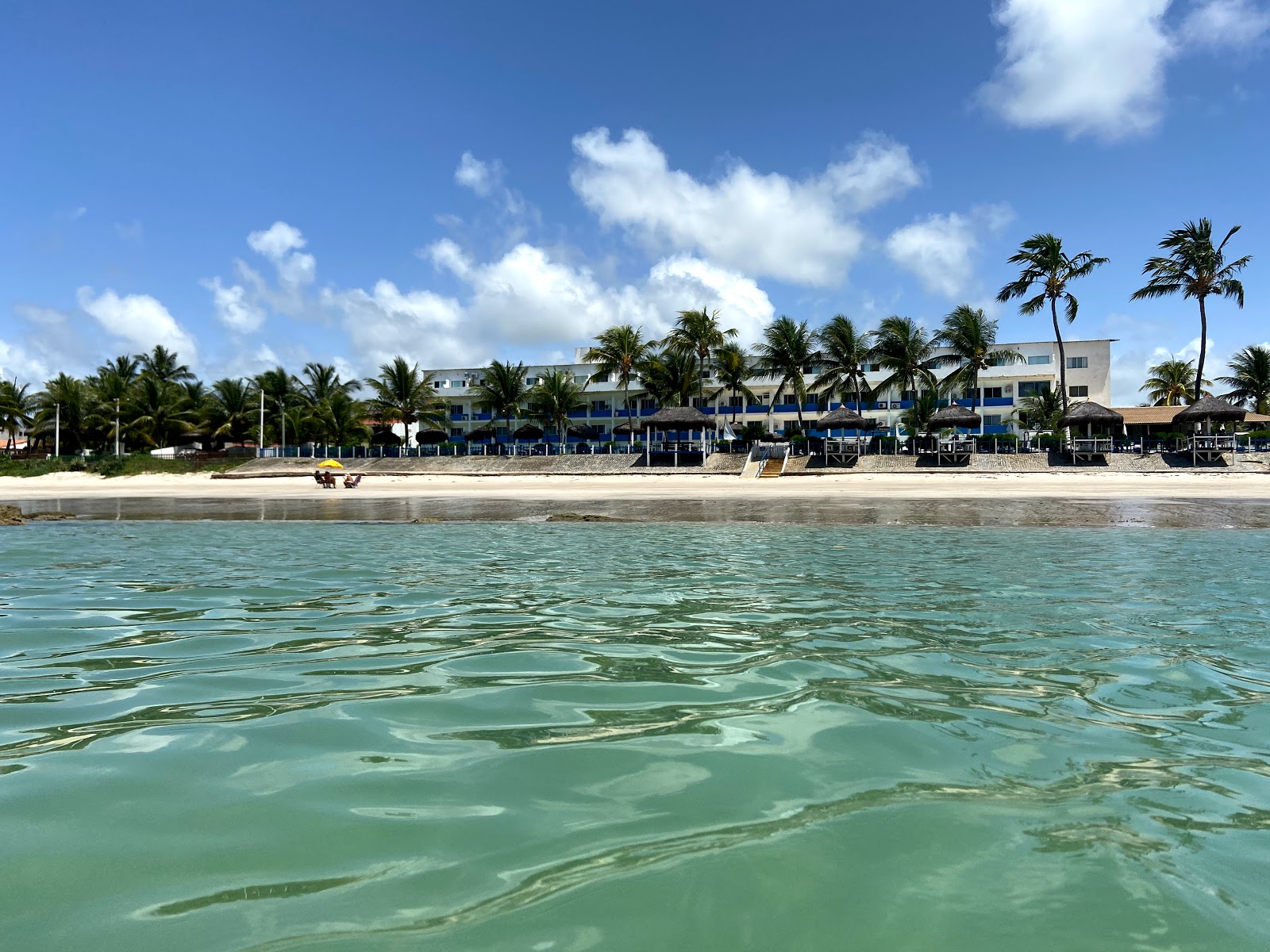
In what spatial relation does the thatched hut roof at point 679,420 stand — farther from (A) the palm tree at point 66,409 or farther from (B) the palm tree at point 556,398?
(A) the palm tree at point 66,409

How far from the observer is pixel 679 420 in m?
39.0

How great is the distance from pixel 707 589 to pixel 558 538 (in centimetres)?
585

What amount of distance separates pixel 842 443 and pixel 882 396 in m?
23.0

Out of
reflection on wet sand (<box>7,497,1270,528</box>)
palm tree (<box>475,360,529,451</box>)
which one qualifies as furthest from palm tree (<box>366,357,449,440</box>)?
reflection on wet sand (<box>7,497,1270,528</box>)

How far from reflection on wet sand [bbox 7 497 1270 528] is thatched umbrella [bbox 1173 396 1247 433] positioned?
16.0 meters

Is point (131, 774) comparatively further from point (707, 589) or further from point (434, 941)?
point (707, 589)

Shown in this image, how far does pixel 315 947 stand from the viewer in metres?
1.64

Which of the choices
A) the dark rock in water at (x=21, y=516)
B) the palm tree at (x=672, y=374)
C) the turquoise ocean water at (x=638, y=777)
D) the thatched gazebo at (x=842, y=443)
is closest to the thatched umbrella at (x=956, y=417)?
the thatched gazebo at (x=842, y=443)

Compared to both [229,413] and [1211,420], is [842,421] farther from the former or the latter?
[229,413]

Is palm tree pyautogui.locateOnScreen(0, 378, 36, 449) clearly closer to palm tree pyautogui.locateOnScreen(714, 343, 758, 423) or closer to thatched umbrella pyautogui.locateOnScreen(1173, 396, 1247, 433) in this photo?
palm tree pyautogui.locateOnScreen(714, 343, 758, 423)

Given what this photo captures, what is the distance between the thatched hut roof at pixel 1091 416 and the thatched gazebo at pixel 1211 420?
2909 mm

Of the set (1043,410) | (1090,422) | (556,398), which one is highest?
(556,398)

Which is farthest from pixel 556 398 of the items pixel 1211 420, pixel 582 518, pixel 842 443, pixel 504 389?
pixel 582 518

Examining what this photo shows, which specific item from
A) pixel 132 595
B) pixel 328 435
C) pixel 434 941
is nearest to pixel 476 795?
pixel 434 941
